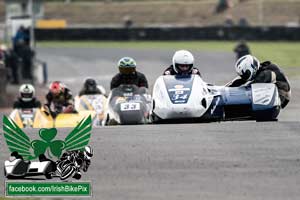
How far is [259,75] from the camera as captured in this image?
1384cm

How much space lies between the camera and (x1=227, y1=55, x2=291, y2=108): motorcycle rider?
1380cm

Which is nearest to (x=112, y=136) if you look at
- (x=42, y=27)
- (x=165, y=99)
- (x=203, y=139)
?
(x=203, y=139)

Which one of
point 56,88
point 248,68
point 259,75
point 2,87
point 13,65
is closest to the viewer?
point 259,75

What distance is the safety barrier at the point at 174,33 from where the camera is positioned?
178ft

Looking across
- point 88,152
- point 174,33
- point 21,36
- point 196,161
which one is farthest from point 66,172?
point 174,33

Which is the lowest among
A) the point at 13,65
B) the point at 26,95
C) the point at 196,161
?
the point at 13,65

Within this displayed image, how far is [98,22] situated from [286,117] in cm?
5468

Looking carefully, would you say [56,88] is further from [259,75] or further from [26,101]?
[259,75]

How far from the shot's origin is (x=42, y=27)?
61125 millimetres

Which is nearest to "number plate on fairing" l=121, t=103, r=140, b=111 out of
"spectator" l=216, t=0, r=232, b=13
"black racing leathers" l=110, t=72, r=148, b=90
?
"black racing leathers" l=110, t=72, r=148, b=90

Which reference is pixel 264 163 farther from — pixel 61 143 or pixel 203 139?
pixel 61 143

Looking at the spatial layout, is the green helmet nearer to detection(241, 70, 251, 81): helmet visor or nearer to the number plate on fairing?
the number plate on fairing

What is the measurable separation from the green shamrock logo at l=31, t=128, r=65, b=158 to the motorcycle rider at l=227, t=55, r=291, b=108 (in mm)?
6013

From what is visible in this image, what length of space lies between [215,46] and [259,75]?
39.3 metres
